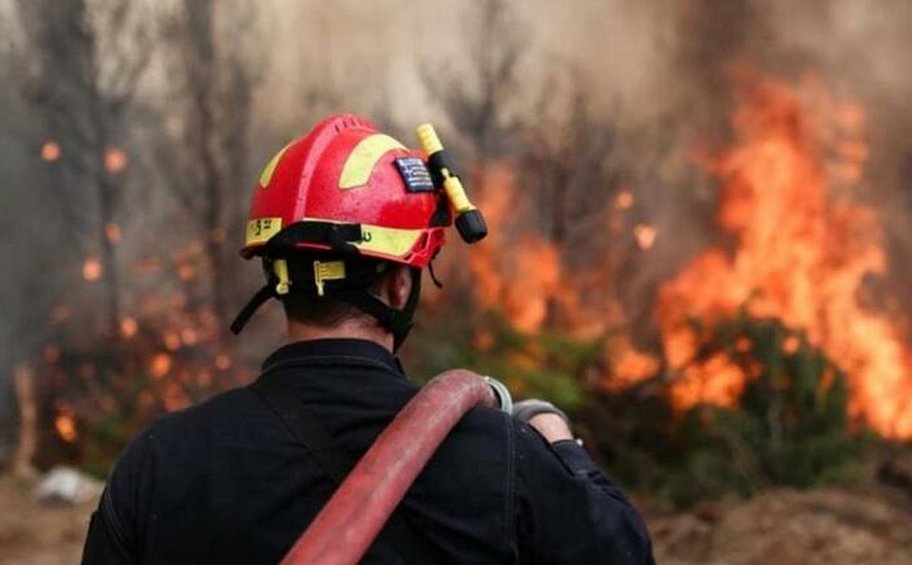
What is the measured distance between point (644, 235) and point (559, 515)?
1272 centimetres

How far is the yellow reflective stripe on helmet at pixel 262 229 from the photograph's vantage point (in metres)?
2.01

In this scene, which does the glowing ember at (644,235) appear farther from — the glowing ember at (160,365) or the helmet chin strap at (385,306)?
the helmet chin strap at (385,306)

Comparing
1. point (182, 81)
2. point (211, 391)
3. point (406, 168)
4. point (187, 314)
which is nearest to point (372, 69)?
point (182, 81)

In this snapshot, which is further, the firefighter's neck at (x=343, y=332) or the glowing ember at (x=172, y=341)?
the glowing ember at (x=172, y=341)

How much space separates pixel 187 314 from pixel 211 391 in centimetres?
179

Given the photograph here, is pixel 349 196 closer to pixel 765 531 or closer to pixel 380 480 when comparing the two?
pixel 380 480

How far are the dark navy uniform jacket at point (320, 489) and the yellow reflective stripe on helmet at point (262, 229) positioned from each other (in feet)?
0.96

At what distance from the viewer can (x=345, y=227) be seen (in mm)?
1957

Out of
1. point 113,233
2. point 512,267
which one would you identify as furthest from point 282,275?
point 512,267

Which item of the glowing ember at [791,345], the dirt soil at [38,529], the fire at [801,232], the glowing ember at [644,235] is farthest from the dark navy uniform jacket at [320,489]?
the glowing ember at [644,235]

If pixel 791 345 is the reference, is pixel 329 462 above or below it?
above

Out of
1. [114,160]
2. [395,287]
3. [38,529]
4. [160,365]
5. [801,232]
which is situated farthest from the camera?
[801,232]

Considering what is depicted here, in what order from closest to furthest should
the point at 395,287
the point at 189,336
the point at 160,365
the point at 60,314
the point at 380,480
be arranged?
the point at 380,480, the point at 395,287, the point at 160,365, the point at 60,314, the point at 189,336

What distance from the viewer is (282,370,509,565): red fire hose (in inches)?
61.9
